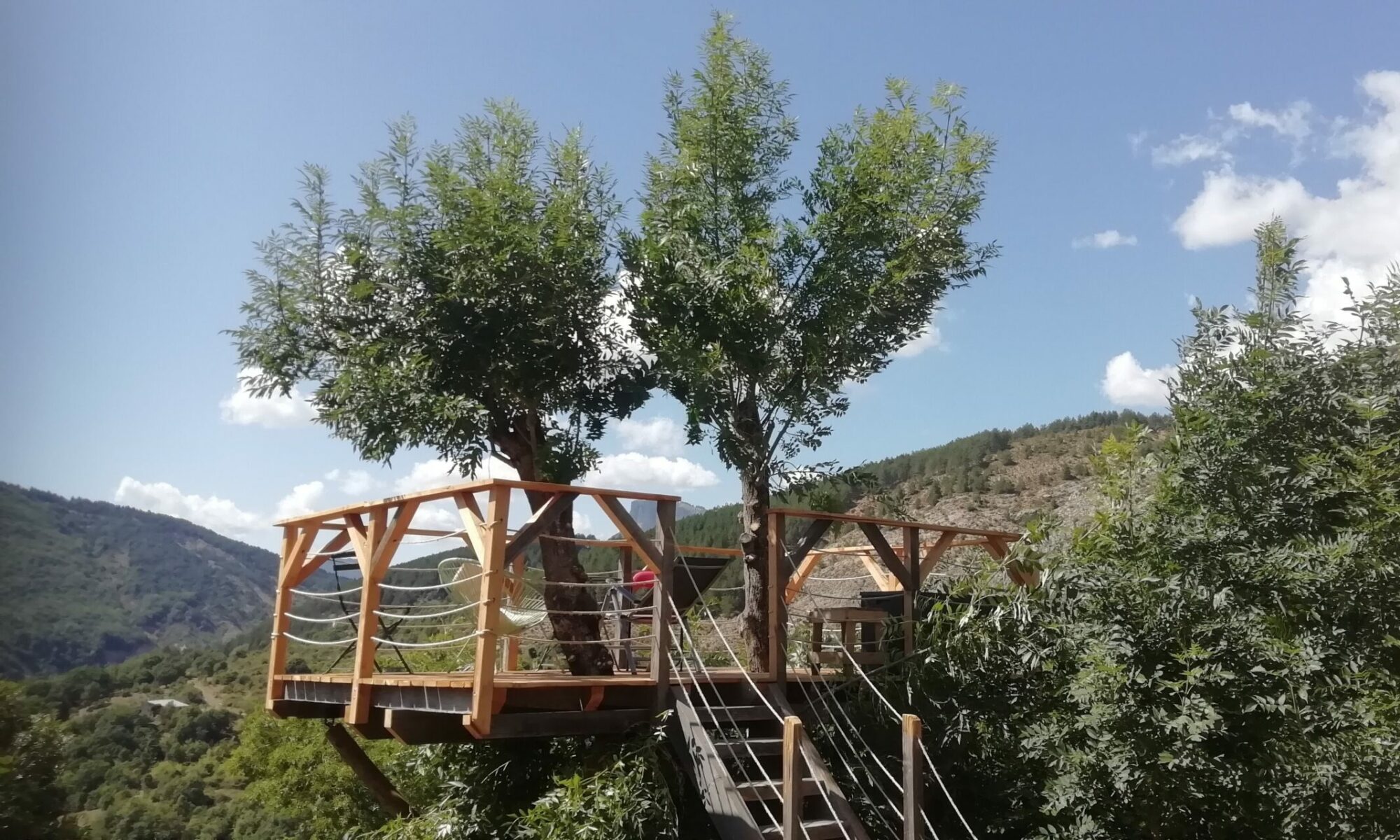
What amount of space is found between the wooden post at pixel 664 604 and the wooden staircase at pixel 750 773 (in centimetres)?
11

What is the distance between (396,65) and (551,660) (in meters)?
7.32

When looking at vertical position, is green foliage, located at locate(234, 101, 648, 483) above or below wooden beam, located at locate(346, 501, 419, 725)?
above

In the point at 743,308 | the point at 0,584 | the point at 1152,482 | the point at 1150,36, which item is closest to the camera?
the point at 0,584

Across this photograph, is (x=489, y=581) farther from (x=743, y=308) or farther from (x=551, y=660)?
(x=551, y=660)

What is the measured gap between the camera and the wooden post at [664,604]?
5.90 meters

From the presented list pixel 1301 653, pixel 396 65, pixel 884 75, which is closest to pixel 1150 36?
pixel 884 75

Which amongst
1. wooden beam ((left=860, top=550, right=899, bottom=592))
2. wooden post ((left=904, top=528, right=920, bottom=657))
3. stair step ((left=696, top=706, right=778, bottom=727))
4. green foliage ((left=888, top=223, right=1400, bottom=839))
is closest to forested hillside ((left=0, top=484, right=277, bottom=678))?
stair step ((left=696, top=706, right=778, bottom=727))

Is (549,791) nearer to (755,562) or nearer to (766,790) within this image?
(766,790)

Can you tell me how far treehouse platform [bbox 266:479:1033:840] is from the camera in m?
5.36

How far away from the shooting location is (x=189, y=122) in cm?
273

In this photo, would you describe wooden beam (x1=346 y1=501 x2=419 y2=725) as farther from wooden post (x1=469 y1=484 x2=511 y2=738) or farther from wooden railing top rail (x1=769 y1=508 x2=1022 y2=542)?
wooden railing top rail (x1=769 y1=508 x2=1022 y2=542)

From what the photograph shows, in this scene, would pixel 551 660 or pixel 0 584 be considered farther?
pixel 551 660

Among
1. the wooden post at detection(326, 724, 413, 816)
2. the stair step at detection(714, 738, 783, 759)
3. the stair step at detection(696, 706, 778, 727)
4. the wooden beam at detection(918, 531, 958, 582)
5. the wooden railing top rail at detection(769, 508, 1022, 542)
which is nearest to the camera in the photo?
the stair step at detection(714, 738, 783, 759)

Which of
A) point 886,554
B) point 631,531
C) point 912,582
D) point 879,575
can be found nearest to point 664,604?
point 631,531
